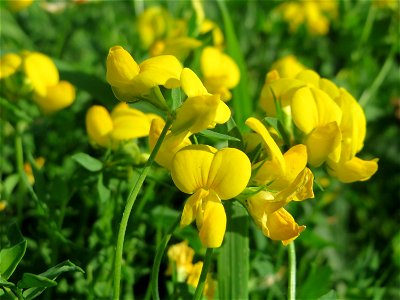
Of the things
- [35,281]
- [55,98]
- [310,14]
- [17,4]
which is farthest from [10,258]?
[310,14]

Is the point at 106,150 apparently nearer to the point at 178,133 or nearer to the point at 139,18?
the point at 178,133

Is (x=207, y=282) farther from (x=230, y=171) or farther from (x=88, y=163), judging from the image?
(x=230, y=171)

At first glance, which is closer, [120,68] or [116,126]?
[120,68]

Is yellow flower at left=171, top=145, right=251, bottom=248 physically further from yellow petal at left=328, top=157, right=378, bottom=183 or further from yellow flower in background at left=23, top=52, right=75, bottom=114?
yellow flower in background at left=23, top=52, right=75, bottom=114

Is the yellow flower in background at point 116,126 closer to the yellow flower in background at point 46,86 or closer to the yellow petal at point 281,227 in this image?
the yellow flower in background at point 46,86

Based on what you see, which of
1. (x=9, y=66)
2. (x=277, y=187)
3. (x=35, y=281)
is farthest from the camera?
(x=9, y=66)

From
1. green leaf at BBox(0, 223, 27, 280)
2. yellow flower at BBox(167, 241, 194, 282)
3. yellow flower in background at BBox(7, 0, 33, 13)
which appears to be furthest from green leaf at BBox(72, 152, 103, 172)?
yellow flower in background at BBox(7, 0, 33, 13)
